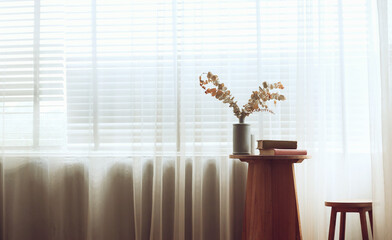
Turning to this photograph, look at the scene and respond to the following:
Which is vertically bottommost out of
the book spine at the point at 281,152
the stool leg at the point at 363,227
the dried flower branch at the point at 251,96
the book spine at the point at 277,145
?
the stool leg at the point at 363,227

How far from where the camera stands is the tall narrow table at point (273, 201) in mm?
2807

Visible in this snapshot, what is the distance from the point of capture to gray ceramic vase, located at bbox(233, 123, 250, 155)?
2.99m

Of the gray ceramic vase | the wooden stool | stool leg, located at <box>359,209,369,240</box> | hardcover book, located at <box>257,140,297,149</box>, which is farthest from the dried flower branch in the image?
stool leg, located at <box>359,209,369,240</box>

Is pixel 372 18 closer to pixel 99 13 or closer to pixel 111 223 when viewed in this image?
pixel 99 13

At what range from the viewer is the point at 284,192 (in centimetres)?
283

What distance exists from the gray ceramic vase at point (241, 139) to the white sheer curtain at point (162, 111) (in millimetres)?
301

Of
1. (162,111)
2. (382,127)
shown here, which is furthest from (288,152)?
(162,111)

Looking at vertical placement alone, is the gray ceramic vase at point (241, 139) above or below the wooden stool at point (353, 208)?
above

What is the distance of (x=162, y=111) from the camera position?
11.1 ft

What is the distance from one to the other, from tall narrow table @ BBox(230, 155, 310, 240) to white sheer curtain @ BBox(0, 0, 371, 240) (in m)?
0.41

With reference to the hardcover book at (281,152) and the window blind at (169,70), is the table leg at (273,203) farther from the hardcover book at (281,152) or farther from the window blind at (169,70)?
the window blind at (169,70)

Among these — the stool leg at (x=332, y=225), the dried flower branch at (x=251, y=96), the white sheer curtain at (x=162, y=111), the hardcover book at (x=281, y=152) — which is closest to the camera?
the hardcover book at (x=281, y=152)

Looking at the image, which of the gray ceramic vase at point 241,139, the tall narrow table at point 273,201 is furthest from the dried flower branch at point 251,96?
the tall narrow table at point 273,201

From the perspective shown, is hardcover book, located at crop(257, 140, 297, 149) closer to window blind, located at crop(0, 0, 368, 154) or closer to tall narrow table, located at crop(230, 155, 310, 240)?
tall narrow table, located at crop(230, 155, 310, 240)
